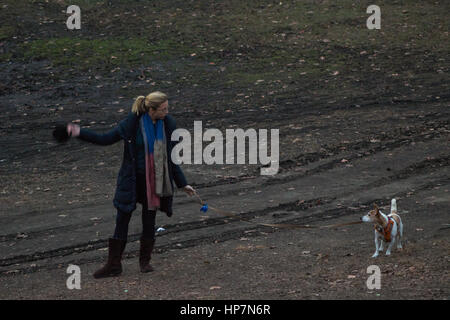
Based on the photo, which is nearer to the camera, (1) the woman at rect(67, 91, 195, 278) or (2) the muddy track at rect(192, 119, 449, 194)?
(1) the woman at rect(67, 91, 195, 278)

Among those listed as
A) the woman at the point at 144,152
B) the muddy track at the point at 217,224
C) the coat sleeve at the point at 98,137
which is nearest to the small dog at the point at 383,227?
the muddy track at the point at 217,224

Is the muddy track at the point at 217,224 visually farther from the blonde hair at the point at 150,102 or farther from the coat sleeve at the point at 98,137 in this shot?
the blonde hair at the point at 150,102

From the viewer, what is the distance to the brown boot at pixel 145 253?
821cm

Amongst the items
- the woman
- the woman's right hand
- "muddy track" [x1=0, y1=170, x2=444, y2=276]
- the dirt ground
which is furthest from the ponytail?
"muddy track" [x1=0, y1=170, x2=444, y2=276]

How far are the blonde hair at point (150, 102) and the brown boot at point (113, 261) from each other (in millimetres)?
1483

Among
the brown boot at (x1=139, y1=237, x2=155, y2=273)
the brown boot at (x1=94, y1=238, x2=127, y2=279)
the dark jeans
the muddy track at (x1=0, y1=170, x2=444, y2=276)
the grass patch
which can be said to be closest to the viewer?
the dark jeans

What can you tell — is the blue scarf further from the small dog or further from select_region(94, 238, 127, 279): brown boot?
the small dog

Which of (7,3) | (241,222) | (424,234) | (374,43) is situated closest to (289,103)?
(374,43)

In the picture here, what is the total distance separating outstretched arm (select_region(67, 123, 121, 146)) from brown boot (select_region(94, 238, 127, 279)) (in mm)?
1131

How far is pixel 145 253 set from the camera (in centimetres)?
826

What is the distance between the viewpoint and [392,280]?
7410 mm

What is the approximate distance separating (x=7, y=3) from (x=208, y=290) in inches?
849

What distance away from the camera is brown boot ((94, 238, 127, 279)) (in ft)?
26.5

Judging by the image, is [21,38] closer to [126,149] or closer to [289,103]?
[289,103]
